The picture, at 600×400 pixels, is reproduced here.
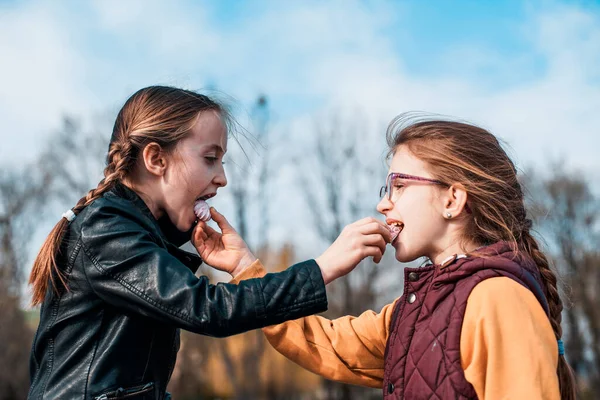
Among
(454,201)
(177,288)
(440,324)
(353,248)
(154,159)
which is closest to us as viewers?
(177,288)

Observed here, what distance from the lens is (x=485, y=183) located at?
247 centimetres

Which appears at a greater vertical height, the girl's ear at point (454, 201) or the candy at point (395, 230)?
the girl's ear at point (454, 201)

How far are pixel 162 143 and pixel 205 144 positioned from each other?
19cm

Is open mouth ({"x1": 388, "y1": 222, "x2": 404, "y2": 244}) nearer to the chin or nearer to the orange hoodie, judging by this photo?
the chin

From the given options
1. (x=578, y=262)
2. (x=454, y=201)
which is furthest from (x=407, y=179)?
(x=578, y=262)

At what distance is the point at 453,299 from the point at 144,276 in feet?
3.73

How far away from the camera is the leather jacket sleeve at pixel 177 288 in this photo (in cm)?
207

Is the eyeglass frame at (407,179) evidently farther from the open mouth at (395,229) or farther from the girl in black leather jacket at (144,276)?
the girl in black leather jacket at (144,276)

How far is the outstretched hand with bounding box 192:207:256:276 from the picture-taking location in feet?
9.05

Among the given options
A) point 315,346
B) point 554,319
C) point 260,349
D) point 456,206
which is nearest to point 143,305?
point 315,346

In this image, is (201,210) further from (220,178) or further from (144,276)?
(144,276)

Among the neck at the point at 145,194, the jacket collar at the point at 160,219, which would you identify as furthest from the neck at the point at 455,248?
the neck at the point at 145,194

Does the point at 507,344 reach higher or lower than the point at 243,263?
lower

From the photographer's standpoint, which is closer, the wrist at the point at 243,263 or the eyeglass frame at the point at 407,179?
the eyeglass frame at the point at 407,179
